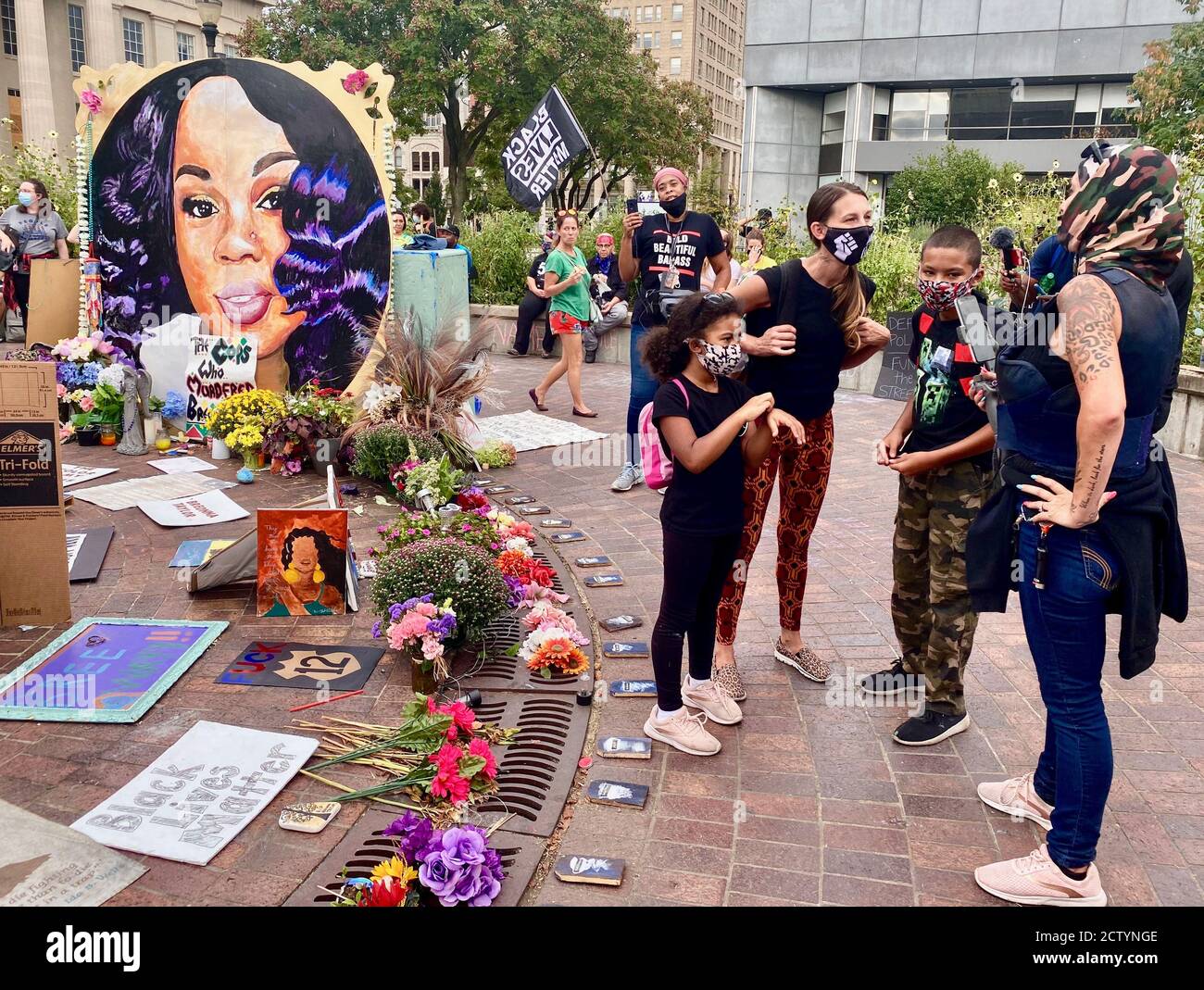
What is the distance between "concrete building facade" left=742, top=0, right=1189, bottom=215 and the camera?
35625mm

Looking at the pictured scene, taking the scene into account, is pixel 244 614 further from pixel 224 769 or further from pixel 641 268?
pixel 641 268

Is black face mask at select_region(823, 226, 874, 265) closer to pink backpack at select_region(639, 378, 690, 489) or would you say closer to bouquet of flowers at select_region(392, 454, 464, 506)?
pink backpack at select_region(639, 378, 690, 489)

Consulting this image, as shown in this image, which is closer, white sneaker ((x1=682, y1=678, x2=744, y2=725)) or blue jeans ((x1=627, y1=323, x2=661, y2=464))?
white sneaker ((x1=682, y1=678, x2=744, y2=725))

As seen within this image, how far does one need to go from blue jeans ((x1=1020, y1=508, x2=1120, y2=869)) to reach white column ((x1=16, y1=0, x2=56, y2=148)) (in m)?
45.4

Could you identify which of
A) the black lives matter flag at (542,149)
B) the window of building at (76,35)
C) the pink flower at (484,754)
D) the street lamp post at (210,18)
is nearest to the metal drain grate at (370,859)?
the pink flower at (484,754)

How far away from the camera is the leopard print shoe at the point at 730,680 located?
424 cm

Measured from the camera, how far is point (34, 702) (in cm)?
395

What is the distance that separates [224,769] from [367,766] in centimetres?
50

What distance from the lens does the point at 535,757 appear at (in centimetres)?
375

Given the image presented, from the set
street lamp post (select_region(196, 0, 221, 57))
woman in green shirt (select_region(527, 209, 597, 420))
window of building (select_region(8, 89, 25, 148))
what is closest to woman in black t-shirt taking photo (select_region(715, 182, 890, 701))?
woman in green shirt (select_region(527, 209, 597, 420))

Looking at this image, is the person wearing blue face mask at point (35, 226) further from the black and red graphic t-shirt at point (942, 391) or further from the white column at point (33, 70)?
the white column at point (33, 70)

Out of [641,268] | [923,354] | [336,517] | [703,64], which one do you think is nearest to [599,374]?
[641,268]

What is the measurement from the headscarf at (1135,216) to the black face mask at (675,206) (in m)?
4.12
